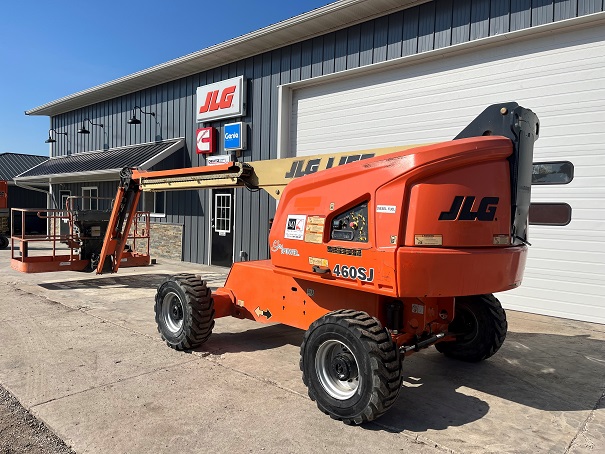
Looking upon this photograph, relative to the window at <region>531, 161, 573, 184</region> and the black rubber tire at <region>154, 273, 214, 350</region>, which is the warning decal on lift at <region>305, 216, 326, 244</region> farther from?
the window at <region>531, 161, 573, 184</region>

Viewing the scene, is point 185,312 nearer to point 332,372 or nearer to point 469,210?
point 332,372

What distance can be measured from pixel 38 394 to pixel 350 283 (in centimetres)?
302

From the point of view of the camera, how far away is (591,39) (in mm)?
7270

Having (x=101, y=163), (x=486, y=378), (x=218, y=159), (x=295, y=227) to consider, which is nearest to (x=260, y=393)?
(x=295, y=227)

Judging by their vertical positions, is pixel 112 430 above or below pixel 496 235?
below

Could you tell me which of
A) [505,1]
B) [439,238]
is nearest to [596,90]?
[505,1]

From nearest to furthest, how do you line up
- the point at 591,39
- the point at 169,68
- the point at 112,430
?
the point at 112,430, the point at 591,39, the point at 169,68

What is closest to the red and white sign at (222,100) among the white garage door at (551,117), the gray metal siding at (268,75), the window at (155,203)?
the gray metal siding at (268,75)

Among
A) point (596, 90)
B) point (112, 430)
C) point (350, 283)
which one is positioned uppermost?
point (596, 90)

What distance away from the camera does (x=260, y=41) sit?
36.5ft

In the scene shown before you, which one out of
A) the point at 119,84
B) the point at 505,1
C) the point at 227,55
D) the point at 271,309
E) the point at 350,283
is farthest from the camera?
the point at 119,84

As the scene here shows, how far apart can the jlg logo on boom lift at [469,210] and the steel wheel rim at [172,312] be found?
11.4 feet

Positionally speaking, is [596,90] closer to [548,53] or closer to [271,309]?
[548,53]

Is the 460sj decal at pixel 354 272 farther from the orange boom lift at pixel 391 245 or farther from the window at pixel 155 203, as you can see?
the window at pixel 155 203
